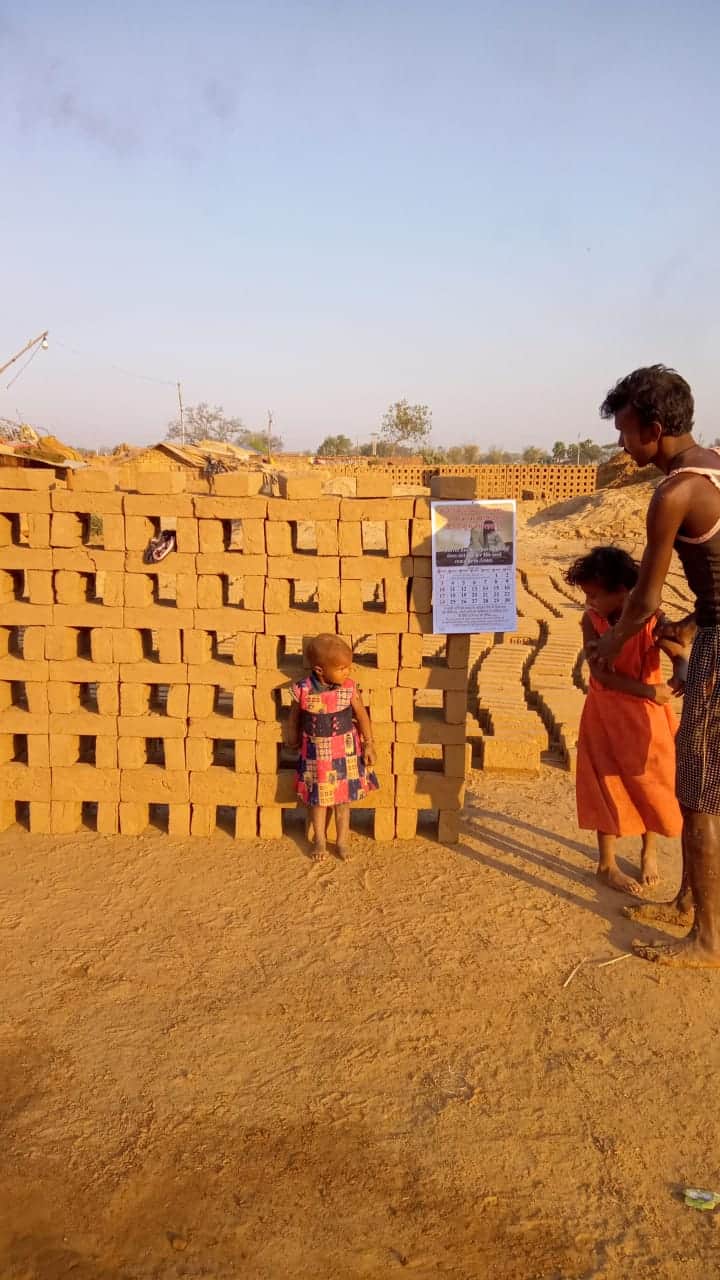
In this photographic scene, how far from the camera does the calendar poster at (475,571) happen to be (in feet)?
13.5

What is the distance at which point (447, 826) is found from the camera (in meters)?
4.44

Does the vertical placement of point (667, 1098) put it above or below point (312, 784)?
below

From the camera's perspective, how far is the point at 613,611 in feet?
12.2

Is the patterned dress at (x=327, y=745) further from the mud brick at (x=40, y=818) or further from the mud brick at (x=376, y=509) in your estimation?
the mud brick at (x=40, y=818)

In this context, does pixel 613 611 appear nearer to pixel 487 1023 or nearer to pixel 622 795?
pixel 622 795

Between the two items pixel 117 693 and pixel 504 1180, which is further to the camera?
pixel 117 693

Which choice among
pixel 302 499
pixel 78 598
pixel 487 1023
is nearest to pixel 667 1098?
pixel 487 1023

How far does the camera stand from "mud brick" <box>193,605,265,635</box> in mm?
4219

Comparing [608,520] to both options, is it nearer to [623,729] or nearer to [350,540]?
[350,540]

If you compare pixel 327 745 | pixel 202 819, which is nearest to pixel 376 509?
pixel 327 745

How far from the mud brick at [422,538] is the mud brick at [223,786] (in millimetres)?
1506

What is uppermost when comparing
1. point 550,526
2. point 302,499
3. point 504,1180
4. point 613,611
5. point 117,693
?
point 550,526

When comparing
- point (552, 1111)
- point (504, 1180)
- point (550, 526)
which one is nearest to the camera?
point (504, 1180)

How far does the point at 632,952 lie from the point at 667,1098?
0.82m
